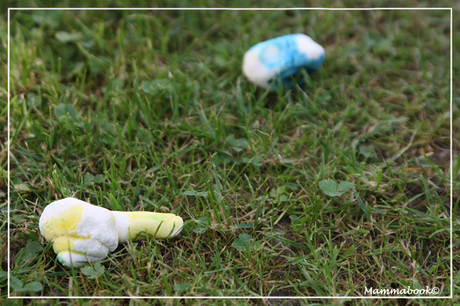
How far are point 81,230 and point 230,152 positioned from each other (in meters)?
0.58

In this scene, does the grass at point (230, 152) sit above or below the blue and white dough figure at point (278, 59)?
below

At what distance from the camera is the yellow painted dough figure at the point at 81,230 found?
1.15 meters

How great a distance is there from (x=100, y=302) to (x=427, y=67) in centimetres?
159

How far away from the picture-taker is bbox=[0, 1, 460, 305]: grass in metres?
1.24

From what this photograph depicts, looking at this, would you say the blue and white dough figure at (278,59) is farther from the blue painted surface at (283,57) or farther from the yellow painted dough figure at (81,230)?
the yellow painted dough figure at (81,230)

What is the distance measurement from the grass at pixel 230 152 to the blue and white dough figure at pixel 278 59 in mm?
60

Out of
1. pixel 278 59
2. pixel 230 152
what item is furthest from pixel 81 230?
pixel 278 59

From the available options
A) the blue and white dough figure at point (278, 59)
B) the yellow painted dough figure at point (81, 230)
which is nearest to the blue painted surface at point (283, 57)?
the blue and white dough figure at point (278, 59)

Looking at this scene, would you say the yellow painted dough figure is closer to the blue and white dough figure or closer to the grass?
the grass

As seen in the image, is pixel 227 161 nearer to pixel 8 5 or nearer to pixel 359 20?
pixel 359 20

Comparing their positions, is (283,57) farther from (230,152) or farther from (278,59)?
(230,152)

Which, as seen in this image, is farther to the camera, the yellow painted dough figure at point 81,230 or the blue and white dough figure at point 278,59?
the blue and white dough figure at point 278,59

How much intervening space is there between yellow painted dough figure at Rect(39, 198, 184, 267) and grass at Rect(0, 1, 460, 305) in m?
0.05

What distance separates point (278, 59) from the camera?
1588 mm
